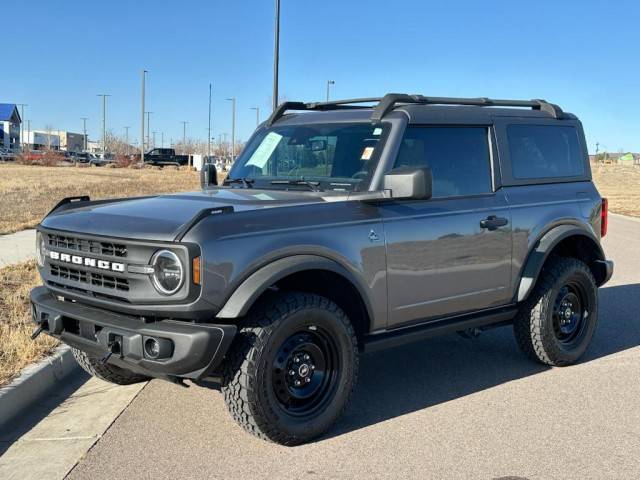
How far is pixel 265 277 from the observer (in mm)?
3889

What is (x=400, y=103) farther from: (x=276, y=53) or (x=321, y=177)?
(x=276, y=53)

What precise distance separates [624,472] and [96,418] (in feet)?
10.6

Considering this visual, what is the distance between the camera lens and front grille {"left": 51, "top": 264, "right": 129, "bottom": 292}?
12.9 feet

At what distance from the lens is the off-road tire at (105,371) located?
5148 mm

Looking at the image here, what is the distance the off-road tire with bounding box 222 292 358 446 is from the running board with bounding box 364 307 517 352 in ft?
1.03

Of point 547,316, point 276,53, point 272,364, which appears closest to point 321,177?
point 272,364

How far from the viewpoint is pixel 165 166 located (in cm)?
6694

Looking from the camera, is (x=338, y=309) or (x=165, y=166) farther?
(x=165, y=166)

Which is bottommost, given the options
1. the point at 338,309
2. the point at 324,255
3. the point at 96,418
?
the point at 96,418

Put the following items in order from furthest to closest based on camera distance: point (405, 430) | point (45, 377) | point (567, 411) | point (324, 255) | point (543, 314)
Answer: point (543, 314) → point (45, 377) → point (567, 411) → point (405, 430) → point (324, 255)

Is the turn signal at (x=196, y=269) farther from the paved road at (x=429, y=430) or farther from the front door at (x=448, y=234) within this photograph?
the front door at (x=448, y=234)

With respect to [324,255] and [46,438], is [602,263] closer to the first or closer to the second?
[324,255]

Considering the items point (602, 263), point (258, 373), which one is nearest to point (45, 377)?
point (258, 373)

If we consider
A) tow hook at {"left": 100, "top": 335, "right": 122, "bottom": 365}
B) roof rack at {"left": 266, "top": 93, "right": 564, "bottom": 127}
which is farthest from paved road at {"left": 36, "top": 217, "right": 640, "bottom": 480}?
roof rack at {"left": 266, "top": 93, "right": 564, "bottom": 127}
